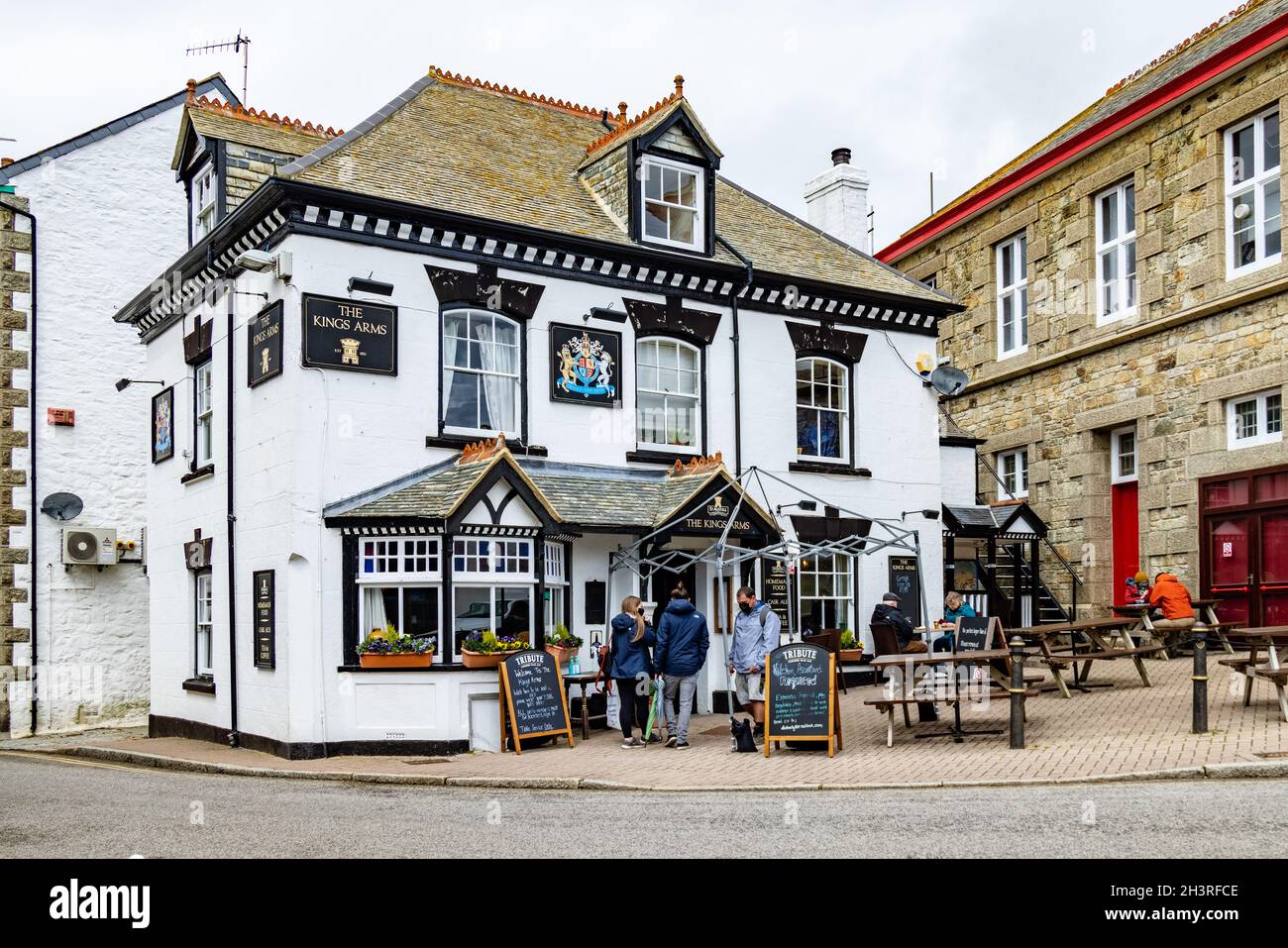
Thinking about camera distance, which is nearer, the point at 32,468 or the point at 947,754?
the point at 947,754

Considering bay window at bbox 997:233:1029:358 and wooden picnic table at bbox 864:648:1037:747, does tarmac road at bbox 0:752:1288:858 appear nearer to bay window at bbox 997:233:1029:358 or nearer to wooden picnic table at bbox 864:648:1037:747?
wooden picnic table at bbox 864:648:1037:747

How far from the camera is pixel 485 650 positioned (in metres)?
15.0

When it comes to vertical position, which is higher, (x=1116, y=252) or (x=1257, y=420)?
(x=1116, y=252)

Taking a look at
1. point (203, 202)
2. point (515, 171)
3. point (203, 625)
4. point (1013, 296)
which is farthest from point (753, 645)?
point (1013, 296)

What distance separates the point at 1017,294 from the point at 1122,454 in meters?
4.31

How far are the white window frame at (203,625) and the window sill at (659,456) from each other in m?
6.17

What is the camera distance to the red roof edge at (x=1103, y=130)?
1914 cm

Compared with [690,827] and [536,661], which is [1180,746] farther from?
[536,661]

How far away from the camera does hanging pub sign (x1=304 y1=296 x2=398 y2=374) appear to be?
607 inches

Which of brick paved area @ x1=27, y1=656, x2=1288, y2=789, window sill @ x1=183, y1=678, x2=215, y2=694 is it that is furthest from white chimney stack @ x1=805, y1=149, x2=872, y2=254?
window sill @ x1=183, y1=678, x2=215, y2=694

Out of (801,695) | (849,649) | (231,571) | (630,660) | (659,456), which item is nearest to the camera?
(801,695)

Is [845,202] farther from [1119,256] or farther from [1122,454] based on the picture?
[1122,454]

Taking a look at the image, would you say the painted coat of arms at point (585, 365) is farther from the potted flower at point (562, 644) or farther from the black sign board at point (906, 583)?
the black sign board at point (906, 583)

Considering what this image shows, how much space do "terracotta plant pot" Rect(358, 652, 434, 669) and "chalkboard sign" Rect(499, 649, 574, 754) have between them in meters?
0.90
